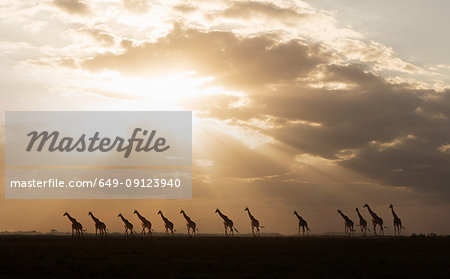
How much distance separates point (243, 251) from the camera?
1891 inches

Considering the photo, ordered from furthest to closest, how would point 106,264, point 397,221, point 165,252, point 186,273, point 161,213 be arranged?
point 161,213 < point 397,221 < point 165,252 < point 106,264 < point 186,273

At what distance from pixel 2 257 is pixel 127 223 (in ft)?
132

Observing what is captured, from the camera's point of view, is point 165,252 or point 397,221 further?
point 397,221

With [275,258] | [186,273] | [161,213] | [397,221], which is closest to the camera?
[186,273]

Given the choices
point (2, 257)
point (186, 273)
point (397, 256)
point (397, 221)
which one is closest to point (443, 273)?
point (397, 256)

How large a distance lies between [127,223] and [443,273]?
185 ft

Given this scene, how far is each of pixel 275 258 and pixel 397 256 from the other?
9374 mm

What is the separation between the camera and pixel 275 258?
41.7m

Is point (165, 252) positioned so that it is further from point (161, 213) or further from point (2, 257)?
point (161, 213)

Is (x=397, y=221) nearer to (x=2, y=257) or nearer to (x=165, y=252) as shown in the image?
(x=165, y=252)

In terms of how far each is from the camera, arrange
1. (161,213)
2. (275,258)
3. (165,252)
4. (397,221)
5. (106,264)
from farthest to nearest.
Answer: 1. (161,213)
2. (397,221)
3. (165,252)
4. (275,258)
5. (106,264)

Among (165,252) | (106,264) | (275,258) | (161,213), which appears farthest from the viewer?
(161,213)

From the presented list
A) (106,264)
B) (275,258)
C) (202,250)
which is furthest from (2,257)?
(275,258)

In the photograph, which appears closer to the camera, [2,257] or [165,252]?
[2,257]
